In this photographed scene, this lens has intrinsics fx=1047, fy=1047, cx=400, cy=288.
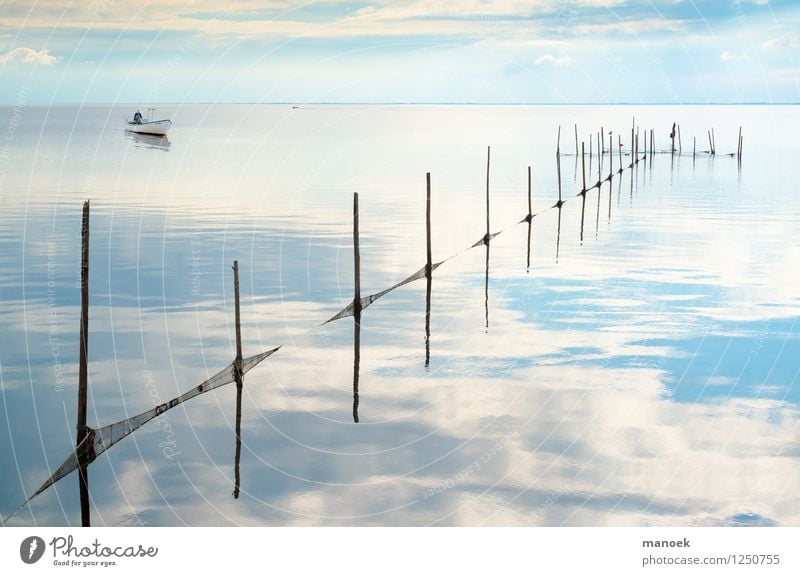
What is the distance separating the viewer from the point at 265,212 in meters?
45.2

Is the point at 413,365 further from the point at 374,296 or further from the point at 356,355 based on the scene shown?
the point at 374,296

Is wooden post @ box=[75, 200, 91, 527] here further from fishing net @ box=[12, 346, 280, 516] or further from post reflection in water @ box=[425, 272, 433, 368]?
post reflection in water @ box=[425, 272, 433, 368]

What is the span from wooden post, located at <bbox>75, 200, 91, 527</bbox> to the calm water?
17 centimetres

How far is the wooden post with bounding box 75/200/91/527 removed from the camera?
45.6 ft

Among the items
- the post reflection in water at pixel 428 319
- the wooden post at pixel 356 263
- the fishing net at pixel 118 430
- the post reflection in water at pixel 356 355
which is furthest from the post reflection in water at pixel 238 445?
the wooden post at pixel 356 263

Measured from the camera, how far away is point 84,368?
1430cm

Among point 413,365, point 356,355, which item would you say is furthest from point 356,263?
point 413,365

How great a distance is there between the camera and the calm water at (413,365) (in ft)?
49.3

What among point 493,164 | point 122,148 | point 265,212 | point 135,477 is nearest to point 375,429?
point 135,477

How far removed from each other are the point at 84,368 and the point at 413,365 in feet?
27.9

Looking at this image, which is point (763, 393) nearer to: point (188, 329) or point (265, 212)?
point (188, 329)

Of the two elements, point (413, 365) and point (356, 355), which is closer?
point (413, 365)

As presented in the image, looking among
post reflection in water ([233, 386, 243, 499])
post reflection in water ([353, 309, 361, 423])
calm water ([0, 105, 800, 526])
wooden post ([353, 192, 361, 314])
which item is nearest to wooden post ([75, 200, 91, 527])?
calm water ([0, 105, 800, 526])

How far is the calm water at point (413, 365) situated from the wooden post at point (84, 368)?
0.17 metres
